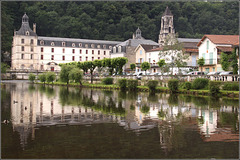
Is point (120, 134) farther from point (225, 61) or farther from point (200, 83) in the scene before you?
point (225, 61)

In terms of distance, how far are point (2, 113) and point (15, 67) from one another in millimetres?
74340

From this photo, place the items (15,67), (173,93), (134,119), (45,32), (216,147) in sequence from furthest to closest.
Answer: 1. (45,32)
2. (15,67)
3. (173,93)
4. (134,119)
5. (216,147)

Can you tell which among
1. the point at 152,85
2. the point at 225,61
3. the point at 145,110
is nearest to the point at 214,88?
the point at 152,85

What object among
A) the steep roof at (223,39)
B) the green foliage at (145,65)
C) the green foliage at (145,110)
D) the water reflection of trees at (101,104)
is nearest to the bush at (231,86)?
the water reflection of trees at (101,104)

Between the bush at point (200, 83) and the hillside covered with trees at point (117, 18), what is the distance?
76.2 meters

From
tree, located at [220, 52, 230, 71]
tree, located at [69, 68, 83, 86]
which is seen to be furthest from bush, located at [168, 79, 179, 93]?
tree, located at [69, 68, 83, 86]

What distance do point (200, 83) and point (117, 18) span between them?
8641 cm

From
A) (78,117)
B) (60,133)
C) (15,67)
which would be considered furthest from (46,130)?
(15,67)

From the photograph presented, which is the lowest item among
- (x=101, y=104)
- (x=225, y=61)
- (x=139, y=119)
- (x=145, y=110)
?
(x=139, y=119)

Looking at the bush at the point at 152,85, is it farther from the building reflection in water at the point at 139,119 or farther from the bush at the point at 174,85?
the building reflection in water at the point at 139,119

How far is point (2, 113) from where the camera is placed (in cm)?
Answer: 2008

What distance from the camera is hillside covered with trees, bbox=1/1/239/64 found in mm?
108938

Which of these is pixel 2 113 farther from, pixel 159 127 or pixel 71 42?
pixel 71 42

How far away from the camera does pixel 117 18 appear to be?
387 feet
